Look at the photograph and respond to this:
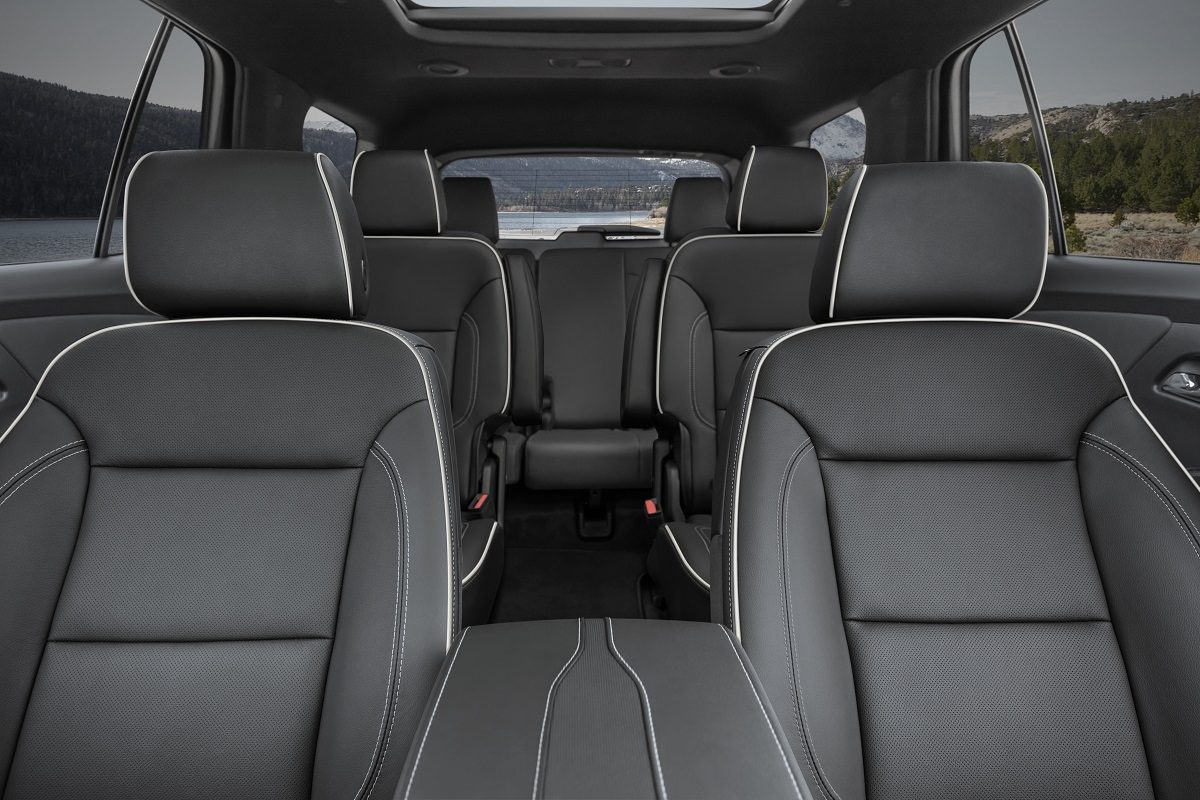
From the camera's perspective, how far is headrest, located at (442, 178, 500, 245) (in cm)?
357

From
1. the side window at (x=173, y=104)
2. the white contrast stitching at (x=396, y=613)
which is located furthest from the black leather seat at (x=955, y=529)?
the side window at (x=173, y=104)

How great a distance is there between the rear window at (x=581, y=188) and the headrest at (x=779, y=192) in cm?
182

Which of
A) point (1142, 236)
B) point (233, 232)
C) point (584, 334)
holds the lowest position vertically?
point (584, 334)

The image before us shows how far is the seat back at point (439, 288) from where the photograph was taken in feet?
7.72

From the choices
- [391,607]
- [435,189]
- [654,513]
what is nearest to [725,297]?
[654,513]

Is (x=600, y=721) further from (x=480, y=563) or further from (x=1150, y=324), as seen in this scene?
(x=1150, y=324)

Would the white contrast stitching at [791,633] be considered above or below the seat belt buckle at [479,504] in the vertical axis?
above

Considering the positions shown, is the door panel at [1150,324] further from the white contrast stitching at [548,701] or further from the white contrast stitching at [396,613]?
the white contrast stitching at [396,613]

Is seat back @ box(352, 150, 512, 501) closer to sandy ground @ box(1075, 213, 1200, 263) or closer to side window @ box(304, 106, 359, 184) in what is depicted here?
side window @ box(304, 106, 359, 184)

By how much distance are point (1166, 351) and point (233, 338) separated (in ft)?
6.13

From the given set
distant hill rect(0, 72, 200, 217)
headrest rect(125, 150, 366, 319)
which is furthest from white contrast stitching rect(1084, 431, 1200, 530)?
distant hill rect(0, 72, 200, 217)

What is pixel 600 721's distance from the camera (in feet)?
2.53

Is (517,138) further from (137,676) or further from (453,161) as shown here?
(137,676)

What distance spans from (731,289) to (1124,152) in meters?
1.02
